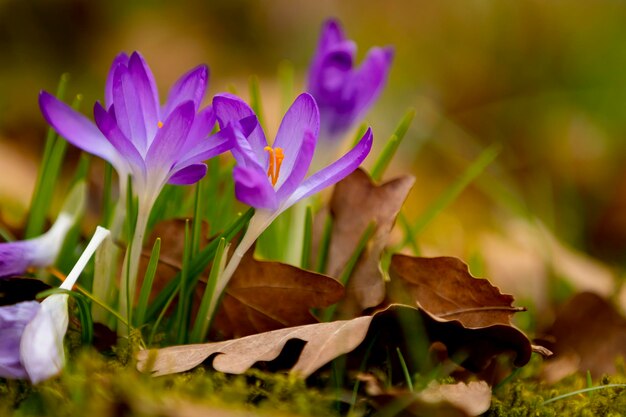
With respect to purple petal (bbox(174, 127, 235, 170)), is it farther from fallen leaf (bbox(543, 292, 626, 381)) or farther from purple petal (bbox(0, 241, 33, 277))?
fallen leaf (bbox(543, 292, 626, 381))

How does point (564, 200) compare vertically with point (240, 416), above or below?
below

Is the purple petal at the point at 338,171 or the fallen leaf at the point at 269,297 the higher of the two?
the purple petal at the point at 338,171

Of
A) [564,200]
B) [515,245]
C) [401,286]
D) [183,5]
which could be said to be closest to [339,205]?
[401,286]

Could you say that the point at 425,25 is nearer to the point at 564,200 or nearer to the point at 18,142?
the point at 564,200

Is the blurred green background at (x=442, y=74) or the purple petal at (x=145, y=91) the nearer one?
the purple petal at (x=145, y=91)

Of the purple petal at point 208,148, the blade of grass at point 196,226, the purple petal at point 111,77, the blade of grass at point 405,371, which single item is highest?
the purple petal at point 111,77

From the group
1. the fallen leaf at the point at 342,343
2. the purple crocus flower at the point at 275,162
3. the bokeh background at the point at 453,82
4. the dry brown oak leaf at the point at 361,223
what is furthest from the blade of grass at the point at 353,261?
the bokeh background at the point at 453,82

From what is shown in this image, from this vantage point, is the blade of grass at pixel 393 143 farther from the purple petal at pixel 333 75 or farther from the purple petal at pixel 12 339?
the purple petal at pixel 12 339
